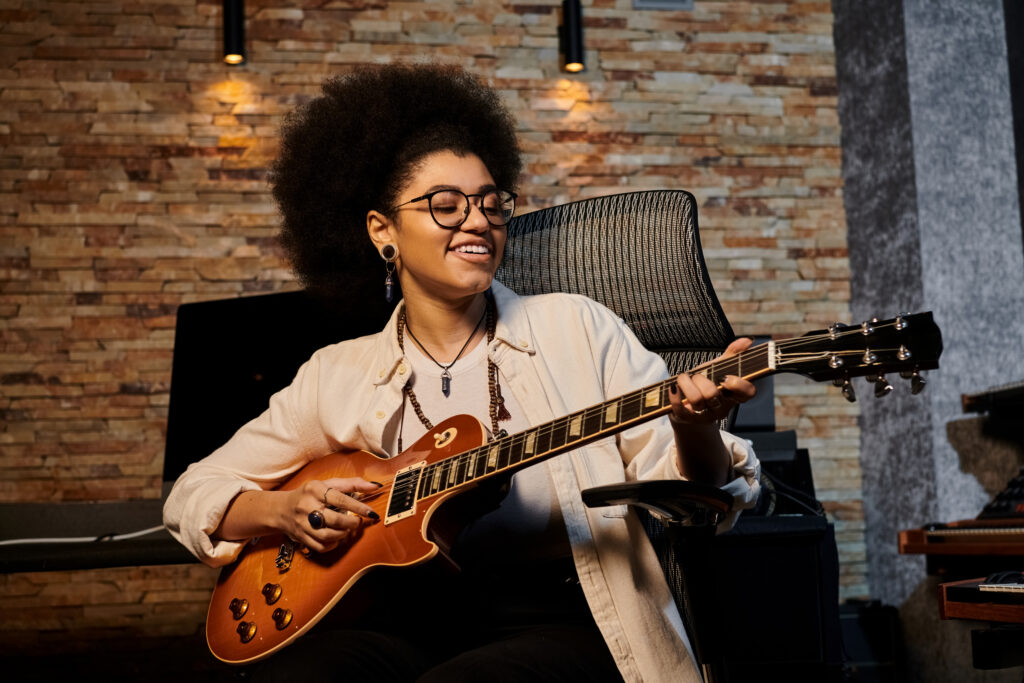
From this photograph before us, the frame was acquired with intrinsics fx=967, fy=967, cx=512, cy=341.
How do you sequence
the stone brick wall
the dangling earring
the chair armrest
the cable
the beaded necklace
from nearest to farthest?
the chair armrest → the beaded necklace → the dangling earring → the cable → the stone brick wall

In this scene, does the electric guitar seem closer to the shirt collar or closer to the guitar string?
the guitar string

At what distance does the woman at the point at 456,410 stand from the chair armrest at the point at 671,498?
0.35ft

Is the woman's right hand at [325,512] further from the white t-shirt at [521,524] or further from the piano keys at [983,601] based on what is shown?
the piano keys at [983,601]

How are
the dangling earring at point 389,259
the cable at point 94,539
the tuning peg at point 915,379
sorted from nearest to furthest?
the tuning peg at point 915,379, the dangling earring at point 389,259, the cable at point 94,539

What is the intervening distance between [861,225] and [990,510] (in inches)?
50.3

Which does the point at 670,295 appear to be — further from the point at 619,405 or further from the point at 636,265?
the point at 619,405

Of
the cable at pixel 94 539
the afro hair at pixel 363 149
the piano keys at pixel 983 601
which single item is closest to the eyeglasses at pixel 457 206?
the afro hair at pixel 363 149

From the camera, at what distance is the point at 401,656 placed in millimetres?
1361

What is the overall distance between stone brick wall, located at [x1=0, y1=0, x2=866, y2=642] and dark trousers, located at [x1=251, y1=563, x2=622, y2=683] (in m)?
1.96

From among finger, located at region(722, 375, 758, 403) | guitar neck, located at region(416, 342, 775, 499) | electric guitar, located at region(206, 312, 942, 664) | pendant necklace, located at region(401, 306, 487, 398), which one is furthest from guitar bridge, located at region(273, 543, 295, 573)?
finger, located at region(722, 375, 758, 403)

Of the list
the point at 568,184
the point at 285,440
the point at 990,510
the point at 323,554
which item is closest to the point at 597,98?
the point at 568,184

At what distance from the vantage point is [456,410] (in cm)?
165

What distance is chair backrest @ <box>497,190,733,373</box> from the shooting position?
5.96 feet

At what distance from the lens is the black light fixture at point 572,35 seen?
134 inches
